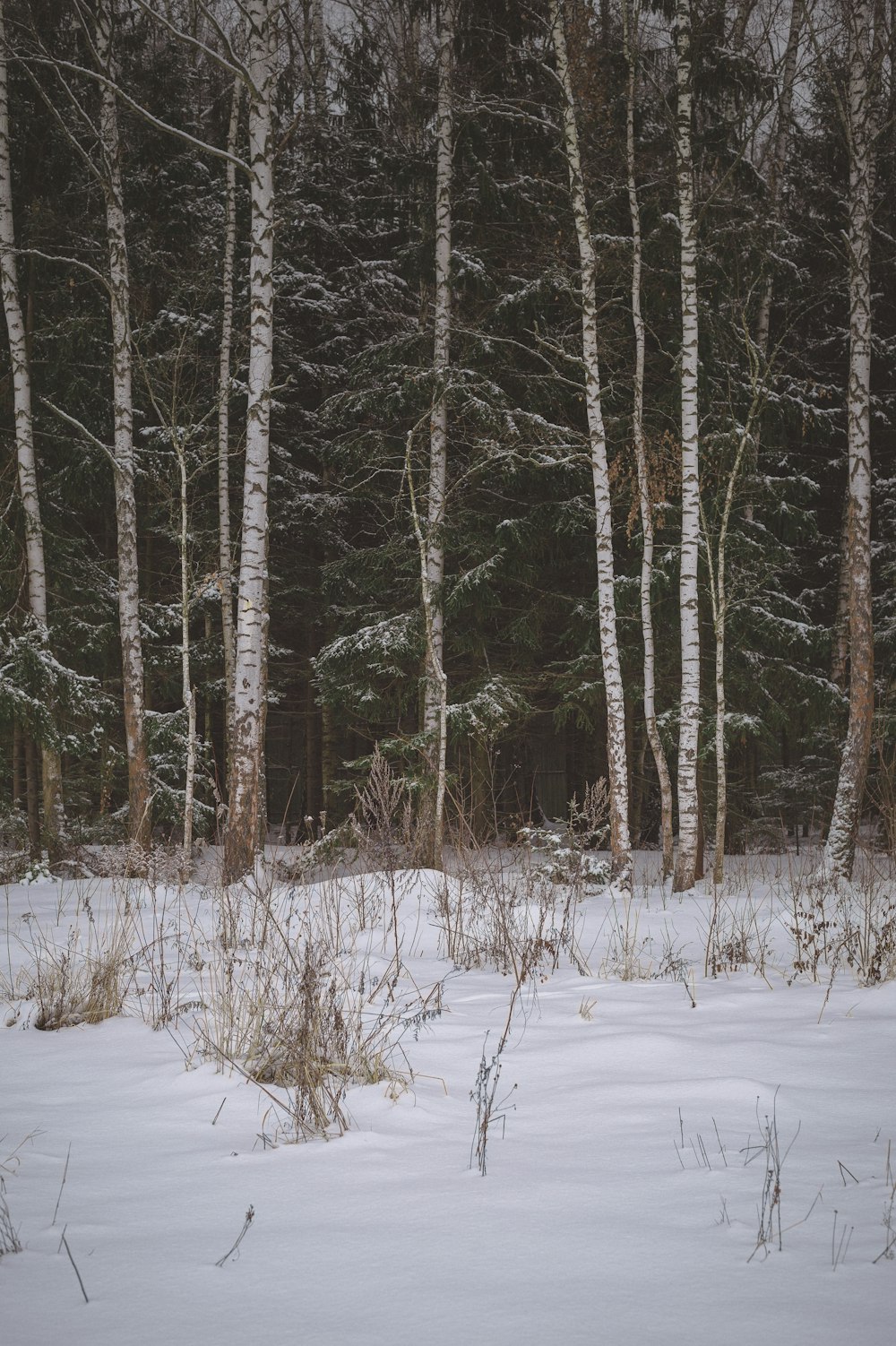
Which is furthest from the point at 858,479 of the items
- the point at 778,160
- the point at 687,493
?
the point at 778,160

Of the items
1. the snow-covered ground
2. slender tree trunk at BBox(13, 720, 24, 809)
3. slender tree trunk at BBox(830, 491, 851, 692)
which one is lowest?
the snow-covered ground

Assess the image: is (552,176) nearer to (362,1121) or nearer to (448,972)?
(448,972)

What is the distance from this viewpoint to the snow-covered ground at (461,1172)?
5.67 ft

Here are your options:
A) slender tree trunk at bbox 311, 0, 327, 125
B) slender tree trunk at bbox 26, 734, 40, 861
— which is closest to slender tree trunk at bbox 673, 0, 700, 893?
slender tree trunk at bbox 311, 0, 327, 125

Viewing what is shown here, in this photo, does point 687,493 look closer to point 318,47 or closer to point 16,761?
point 318,47

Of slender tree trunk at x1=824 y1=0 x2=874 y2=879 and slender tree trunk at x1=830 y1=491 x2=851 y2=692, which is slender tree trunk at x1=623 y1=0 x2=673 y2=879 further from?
slender tree trunk at x1=830 y1=491 x2=851 y2=692

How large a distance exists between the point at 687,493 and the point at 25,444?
27.2 ft

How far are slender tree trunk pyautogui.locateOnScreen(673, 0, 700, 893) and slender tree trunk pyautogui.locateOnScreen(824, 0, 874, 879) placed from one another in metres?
1.83

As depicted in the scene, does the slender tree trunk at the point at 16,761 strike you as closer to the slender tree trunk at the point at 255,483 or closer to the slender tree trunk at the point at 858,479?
the slender tree trunk at the point at 255,483

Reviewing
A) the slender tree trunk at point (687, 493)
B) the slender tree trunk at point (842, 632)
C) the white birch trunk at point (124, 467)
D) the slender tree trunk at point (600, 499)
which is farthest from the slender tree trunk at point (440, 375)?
the slender tree trunk at point (842, 632)

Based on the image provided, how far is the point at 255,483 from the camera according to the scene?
28.5 ft

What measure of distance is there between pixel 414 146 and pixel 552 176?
2648 mm

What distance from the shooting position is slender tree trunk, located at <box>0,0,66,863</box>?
35.2 ft

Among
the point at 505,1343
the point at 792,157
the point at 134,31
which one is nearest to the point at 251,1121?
the point at 505,1343
